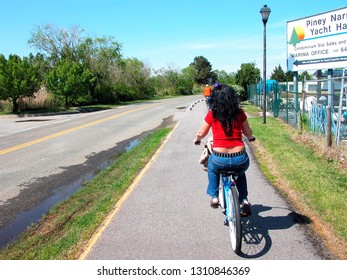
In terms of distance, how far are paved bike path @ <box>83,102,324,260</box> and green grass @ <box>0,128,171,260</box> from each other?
10.0 inches

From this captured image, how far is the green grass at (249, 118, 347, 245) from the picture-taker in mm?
5182

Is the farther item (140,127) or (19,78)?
(19,78)

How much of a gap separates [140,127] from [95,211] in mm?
13585

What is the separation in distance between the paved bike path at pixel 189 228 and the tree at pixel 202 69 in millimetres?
115363

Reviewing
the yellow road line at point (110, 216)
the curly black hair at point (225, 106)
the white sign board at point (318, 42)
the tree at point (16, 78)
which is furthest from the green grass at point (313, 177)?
the tree at point (16, 78)

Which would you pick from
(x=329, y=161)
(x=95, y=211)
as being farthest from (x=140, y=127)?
(x=95, y=211)

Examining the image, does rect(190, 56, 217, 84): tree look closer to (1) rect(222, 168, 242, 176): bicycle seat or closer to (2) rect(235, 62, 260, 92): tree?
(2) rect(235, 62, 260, 92): tree

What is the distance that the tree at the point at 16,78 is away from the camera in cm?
2798

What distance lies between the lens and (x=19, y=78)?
28.5 metres

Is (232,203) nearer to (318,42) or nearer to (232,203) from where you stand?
(232,203)

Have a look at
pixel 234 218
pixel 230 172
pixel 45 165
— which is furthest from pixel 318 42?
pixel 234 218

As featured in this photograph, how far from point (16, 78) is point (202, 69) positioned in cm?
10305

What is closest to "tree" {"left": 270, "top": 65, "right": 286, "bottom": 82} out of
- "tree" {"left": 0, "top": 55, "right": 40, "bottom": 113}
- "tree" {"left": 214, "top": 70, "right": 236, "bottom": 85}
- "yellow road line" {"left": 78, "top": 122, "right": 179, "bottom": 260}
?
"tree" {"left": 214, "top": 70, "right": 236, "bottom": 85}
